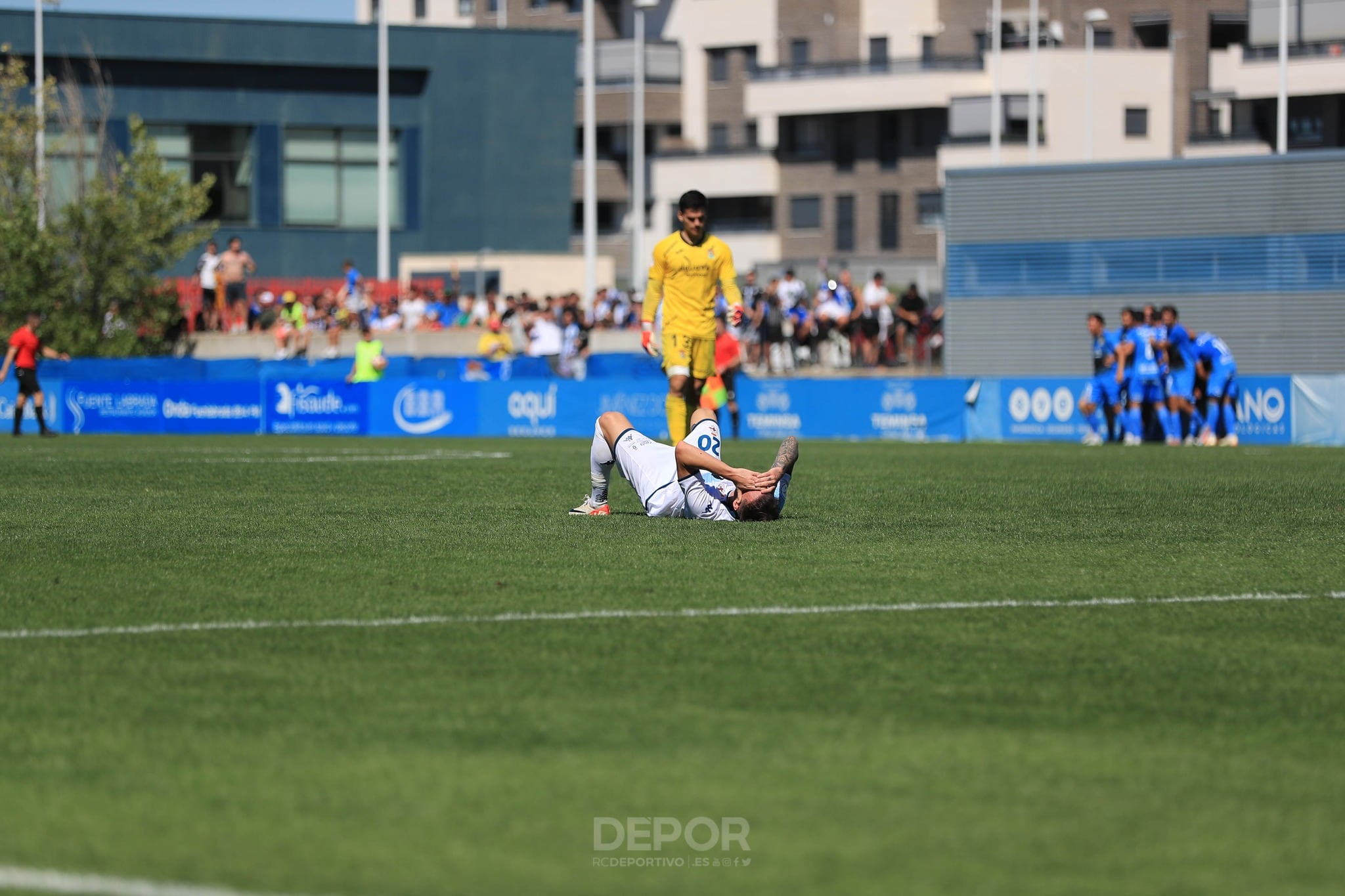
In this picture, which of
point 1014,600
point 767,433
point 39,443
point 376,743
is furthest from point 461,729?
point 767,433

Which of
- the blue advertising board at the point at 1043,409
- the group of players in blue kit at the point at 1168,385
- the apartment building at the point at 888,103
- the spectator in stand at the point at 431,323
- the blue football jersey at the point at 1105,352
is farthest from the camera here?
the apartment building at the point at 888,103

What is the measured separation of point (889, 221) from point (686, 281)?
64763mm

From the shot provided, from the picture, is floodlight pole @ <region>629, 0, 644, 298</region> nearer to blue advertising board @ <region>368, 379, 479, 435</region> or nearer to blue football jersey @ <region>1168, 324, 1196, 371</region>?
blue advertising board @ <region>368, 379, 479, 435</region>

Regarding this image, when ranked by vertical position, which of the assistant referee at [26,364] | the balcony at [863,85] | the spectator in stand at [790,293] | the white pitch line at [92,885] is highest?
the balcony at [863,85]

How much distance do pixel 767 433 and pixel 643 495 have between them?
1847 centimetres

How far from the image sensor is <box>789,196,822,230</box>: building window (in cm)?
7969

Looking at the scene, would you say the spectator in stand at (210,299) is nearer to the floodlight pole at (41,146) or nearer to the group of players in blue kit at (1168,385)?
the floodlight pole at (41,146)

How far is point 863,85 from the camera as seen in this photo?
75.4 metres

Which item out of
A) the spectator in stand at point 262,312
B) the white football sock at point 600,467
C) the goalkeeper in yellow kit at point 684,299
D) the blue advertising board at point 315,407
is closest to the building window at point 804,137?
the spectator in stand at point 262,312

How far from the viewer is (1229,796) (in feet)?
16.2

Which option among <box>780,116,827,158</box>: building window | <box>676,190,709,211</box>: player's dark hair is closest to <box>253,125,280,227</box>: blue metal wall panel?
<box>780,116,827,158</box>: building window

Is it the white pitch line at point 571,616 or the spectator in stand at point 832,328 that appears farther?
the spectator in stand at point 832,328

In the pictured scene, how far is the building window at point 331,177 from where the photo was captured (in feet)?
181

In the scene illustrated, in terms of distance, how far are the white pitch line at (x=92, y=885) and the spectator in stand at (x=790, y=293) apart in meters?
36.2
